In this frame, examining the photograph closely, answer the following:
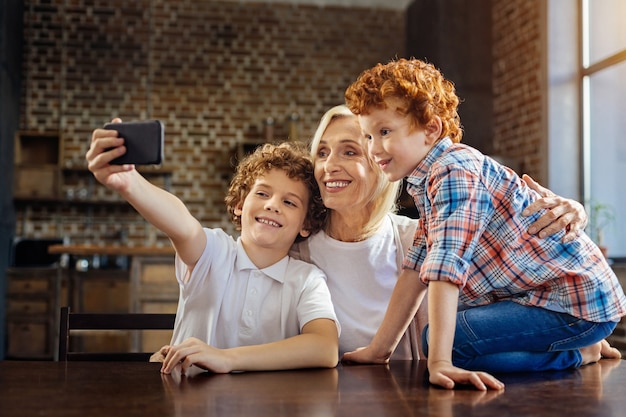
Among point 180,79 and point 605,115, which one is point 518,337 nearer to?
point 605,115

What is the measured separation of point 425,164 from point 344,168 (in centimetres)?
47

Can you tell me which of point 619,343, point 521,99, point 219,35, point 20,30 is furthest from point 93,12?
point 619,343

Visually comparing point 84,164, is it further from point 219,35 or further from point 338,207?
point 338,207

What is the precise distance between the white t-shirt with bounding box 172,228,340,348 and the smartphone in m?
0.50

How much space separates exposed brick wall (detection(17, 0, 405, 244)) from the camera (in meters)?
7.86

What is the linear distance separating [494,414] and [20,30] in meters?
7.91

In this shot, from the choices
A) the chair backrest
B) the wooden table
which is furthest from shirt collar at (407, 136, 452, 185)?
the chair backrest

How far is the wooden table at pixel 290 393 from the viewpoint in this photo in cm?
100

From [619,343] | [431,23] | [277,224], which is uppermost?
[431,23]

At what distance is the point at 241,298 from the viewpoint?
5.60 feet

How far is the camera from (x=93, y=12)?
26.3 ft

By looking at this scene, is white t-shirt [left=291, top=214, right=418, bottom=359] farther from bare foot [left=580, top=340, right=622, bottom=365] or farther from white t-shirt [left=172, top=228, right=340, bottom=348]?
bare foot [left=580, top=340, right=622, bottom=365]

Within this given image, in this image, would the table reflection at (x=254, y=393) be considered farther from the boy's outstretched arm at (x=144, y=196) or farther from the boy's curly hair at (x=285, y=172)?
the boy's curly hair at (x=285, y=172)

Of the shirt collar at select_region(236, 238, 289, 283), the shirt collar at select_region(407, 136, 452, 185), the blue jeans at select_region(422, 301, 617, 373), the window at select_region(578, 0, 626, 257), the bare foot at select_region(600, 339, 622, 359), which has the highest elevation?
the window at select_region(578, 0, 626, 257)
